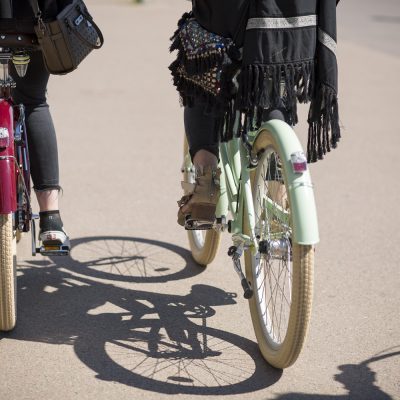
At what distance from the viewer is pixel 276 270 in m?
3.61

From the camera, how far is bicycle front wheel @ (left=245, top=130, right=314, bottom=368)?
302cm

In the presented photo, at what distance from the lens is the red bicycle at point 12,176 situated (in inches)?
132

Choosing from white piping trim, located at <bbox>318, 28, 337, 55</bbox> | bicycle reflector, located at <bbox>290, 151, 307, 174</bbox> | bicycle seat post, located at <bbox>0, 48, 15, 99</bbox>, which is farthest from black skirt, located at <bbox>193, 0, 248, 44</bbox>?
bicycle seat post, located at <bbox>0, 48, 15, 99</bbox>

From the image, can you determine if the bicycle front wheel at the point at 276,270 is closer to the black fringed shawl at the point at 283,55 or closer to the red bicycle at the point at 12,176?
the black fringed shawl at the point at 283,55

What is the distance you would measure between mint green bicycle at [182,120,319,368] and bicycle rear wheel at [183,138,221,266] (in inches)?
19.9

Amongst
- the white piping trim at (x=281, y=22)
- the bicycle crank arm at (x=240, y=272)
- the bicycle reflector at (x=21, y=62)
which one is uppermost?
the white piping trim at (x=281, y=22)

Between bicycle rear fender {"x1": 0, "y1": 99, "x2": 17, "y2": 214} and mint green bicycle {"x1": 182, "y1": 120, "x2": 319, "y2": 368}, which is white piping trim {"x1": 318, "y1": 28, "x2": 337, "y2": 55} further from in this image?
bicycle rear fender {"x1": 0, "y1": 99, "x2": 17, "y2": 214}

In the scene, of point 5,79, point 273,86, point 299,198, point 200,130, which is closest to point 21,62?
point 5,79

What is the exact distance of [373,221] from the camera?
5.15 m

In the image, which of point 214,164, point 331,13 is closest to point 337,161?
point 214,164

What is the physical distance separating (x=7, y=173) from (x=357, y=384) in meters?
1.55

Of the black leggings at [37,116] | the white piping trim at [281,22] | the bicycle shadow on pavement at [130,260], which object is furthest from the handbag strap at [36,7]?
the bicycle shadow on pavement at [130,260]

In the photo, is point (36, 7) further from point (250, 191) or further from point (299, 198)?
point (299, 198)

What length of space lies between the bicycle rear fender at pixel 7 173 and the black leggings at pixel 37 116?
313 mm
